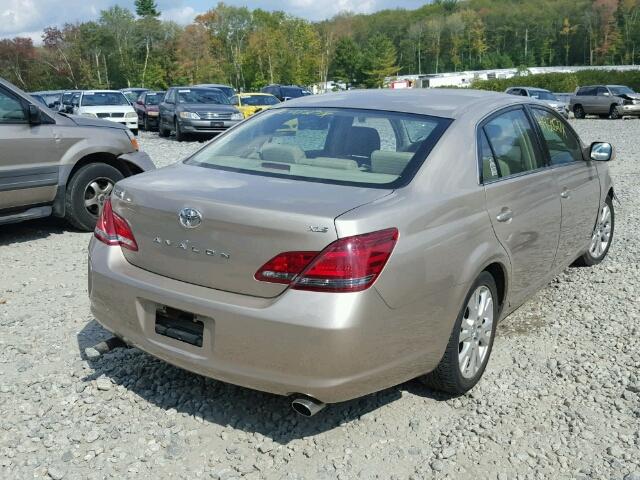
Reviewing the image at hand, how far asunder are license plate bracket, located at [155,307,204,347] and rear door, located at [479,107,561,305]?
1688 millimetres

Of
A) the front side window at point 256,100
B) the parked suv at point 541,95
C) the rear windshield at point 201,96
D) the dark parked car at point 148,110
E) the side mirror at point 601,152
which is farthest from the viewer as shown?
the parked suv at point 541,95

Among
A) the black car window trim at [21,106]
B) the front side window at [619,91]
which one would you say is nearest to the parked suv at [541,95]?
the front side window at [619,91]

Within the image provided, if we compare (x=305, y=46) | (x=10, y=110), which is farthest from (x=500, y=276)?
(x=305, y=46)

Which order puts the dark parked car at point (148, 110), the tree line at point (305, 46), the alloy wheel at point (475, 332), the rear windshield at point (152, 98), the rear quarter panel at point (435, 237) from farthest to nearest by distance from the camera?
the tree line at point (305, 46) → the rear windshield at point (152, 98) → the dark parked car at point (148, 110) → the alloy wheel at point (475, 332) → the rear quarter panel at point (435, 237)

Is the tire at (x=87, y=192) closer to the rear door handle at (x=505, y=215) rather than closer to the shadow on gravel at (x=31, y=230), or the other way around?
the shadow on gravel at (x=31, y=230)

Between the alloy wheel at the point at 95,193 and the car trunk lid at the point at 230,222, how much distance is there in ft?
14.2

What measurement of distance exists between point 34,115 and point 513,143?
4.92 metres

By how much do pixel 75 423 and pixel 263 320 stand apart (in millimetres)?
1246

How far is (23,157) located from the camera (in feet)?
22.2

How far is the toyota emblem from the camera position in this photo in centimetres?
307

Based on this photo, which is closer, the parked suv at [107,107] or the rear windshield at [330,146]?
the rear windshield at [330,146]

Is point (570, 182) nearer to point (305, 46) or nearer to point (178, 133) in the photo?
point (178, 133)

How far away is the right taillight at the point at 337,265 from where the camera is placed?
283 cm

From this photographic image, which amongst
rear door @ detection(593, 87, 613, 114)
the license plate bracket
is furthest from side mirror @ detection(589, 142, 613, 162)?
rear door @ detection(593, 87, 613, 114)
